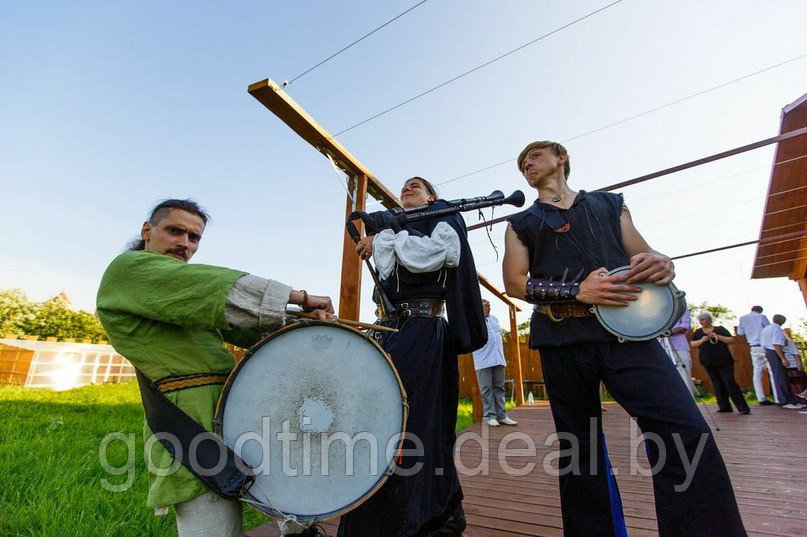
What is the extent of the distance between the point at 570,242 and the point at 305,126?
200 centimetres

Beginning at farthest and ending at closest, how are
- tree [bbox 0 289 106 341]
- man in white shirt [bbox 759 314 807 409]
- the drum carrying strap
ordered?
tree [bbox 0 289 106 341], man in white shirt [bbox 759 314 807 409], the drum carrying strap

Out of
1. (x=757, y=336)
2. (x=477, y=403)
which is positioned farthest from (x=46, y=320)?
(x=757, y=336)

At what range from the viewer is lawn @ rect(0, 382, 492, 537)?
2031mm

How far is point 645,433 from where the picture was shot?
1303 mm

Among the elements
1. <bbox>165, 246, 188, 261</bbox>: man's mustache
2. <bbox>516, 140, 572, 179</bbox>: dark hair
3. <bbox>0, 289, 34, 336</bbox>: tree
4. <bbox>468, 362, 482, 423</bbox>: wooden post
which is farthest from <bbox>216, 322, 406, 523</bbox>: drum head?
<bbox>0, 289, 34, 336</bbox>: tree

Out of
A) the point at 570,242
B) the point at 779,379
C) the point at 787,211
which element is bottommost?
the point at 779,379

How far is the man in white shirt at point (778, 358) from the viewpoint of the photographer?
5.91 meters

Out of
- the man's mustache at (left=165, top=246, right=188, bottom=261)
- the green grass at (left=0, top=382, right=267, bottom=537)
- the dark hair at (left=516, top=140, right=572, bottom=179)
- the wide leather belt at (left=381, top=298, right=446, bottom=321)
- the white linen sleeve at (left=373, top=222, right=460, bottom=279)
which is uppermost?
the dark hair at (left=516, top=140, right=572, bottom=179)

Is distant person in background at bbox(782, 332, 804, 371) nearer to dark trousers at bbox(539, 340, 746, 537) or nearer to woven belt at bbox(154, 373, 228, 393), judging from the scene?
dark trousers at bbox(539, 340, 746, 537)

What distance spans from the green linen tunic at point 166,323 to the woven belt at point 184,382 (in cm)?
1

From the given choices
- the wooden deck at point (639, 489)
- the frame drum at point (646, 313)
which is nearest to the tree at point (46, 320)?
the wooden deck at point (639, 489)

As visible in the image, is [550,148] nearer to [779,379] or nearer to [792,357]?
[779,379]

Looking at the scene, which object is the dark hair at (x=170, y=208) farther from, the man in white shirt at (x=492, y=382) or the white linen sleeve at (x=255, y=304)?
the man in white shirt at (x=492, y=382)

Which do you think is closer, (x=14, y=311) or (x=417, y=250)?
(x=417, y=250)
